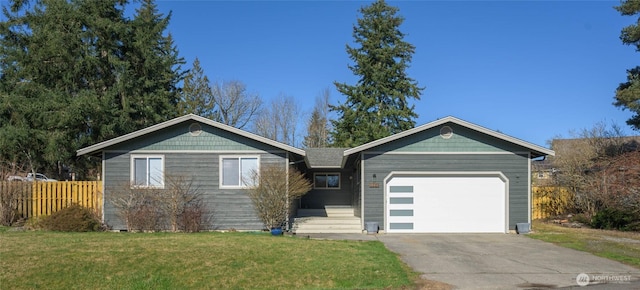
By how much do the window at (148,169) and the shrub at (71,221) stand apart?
1968 mm

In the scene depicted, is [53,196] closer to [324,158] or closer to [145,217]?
[145,217]

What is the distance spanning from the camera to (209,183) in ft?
59.2

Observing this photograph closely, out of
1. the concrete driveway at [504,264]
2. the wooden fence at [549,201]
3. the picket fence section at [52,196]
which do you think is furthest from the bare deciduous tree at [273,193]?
the wooden fence at [549,201]

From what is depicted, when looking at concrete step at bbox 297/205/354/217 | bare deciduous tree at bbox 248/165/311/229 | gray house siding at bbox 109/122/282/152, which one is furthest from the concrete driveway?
concrete step at bbox 297/205/354/217

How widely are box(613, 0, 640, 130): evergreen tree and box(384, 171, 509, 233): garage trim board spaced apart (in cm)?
860

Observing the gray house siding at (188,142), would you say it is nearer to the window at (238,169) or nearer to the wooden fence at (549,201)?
the window at (238,169)

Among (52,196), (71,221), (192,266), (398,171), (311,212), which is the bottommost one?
(311,212)

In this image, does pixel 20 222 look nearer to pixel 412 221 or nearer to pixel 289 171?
pixel 289 171

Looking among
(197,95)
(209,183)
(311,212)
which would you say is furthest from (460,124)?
(197,95)

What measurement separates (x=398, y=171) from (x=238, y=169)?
224 inches

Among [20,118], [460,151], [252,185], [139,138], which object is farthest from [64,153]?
[460,151]

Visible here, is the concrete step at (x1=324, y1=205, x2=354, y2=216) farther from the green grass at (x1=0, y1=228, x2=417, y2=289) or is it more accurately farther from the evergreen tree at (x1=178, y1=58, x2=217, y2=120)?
the evergreen tree at (x1=178, y1=58, x2=217, y2=120)

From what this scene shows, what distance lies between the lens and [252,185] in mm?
18062

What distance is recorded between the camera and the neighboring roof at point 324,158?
77.3 feet
